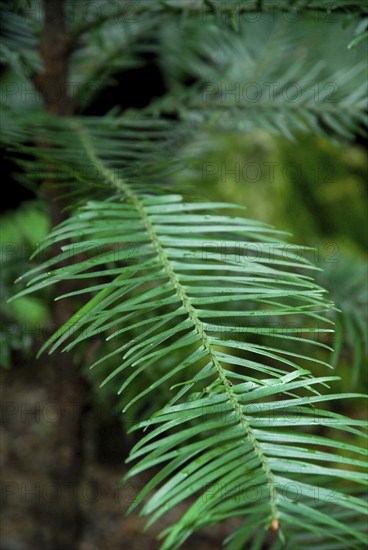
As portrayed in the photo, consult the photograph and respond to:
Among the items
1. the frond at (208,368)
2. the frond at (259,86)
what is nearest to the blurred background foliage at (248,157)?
the frond at (259,86)

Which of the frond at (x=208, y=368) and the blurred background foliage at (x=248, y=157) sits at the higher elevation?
the blurred background foliage at (x=248, y=157)

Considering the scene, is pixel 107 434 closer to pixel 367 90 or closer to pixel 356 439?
pixel 356 439

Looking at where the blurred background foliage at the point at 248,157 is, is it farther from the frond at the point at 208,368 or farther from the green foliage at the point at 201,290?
the frond at the point at 208,368

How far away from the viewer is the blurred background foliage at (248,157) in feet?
2.24

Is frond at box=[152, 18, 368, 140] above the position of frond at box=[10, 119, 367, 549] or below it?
above

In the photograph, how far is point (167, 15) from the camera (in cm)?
62

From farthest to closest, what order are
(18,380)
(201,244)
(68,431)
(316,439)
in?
(18,380) → (68,431) → (201,244) → (316,439)

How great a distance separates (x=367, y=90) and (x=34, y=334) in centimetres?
44

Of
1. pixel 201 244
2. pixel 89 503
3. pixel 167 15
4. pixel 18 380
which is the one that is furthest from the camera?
pixel 18 380

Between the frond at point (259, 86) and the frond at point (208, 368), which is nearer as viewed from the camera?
the frond at point (208, 368)

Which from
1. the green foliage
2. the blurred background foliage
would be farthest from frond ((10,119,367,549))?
the blurred background foliage

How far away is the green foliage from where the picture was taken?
30 centimetres

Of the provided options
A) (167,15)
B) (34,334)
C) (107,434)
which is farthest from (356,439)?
(167,15)

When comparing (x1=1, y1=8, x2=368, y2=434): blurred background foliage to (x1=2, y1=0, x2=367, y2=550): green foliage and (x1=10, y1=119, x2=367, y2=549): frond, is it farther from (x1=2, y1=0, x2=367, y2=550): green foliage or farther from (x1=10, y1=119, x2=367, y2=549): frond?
(x1=10, y1=119, x2=367, y2=549): frond
